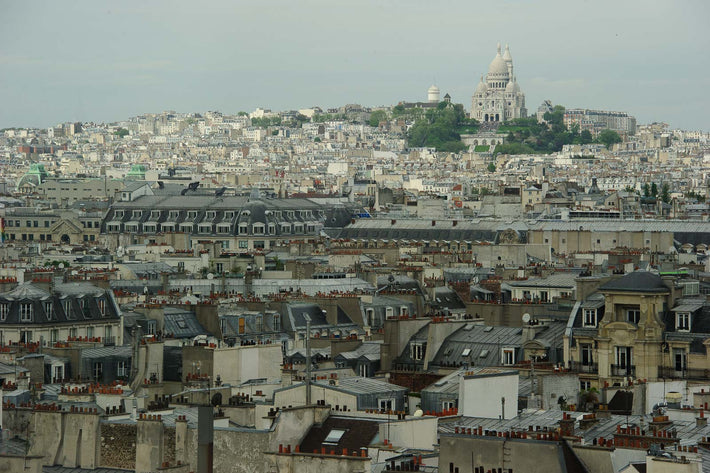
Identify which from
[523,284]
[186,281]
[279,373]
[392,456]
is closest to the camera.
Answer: [392,456]

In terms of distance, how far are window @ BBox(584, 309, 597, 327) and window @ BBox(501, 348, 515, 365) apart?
3.66ft

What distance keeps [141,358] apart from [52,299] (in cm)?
626

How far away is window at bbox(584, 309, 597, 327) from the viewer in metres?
29.8

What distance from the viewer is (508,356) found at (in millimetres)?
30172

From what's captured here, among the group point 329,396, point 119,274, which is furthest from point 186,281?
point 329,396

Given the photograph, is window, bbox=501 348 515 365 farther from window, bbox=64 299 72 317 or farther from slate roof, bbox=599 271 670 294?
window, bbox=64 299 72 317

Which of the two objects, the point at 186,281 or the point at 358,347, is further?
the point at 186,281

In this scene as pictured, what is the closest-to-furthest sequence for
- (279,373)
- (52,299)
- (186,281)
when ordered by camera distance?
(279,373) → (52,299) → (186,281)

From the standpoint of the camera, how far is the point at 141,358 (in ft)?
94.5

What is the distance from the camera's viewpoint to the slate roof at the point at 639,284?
2898cm

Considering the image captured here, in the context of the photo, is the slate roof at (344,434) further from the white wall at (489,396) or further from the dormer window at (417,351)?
the dormer window at (417,351)

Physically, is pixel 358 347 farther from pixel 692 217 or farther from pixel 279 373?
pixel 692 217

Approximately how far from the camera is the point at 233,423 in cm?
2194

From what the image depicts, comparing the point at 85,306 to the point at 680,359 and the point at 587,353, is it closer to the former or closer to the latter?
the point at 587,353
